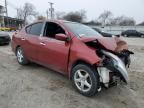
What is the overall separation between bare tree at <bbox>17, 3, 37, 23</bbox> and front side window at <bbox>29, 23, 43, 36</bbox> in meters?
74.7

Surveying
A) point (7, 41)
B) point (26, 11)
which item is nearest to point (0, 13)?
point (26, 11)

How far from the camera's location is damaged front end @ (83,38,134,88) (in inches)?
141

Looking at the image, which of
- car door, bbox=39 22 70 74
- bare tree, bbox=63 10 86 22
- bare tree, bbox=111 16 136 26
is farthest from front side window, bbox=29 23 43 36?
bare tree, bbox=111 16 136 26

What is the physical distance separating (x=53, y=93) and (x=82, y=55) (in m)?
1.08

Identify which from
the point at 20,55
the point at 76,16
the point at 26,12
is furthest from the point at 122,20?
the point at 20,55

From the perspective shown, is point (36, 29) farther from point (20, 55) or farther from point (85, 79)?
point (85, 79)

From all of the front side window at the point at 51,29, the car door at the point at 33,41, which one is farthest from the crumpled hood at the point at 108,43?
the car door at the point at 33,41

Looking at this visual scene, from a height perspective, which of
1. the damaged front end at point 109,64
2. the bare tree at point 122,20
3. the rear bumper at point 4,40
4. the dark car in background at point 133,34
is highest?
the bare tree at point 122,20

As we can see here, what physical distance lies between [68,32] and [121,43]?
1.26 meters

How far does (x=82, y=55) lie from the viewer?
383cm

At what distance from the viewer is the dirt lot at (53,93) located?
360 centimetres

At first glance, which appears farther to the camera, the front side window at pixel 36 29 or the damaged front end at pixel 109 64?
the front side window at pixel 36 29

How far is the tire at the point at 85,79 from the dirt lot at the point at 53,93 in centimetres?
14

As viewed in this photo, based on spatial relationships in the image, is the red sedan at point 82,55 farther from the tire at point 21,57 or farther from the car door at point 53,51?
the tire at point 21,57
